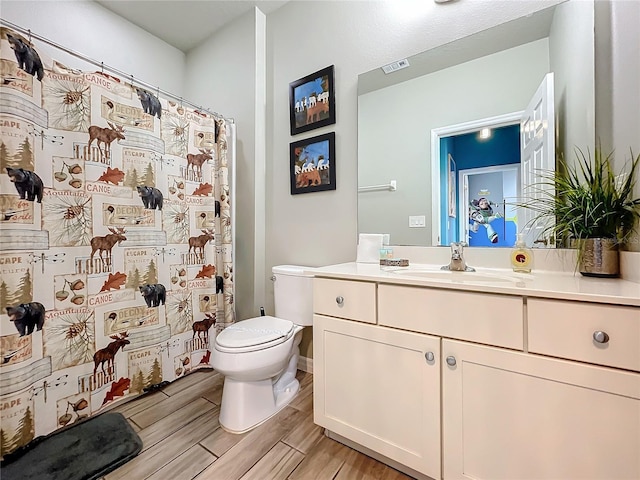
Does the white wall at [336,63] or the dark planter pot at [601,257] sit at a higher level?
the white wall at [336,63]

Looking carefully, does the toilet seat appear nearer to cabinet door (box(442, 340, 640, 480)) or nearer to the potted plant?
cabinet door (box(442, 340, 640, 480))

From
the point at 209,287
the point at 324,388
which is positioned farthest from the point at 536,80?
the point at 209,287

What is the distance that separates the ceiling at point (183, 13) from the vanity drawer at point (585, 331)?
8.20 ft

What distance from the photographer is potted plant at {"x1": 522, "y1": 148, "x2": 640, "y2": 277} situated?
0.99 m

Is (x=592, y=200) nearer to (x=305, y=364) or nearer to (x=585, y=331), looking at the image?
(x=585, y=331)

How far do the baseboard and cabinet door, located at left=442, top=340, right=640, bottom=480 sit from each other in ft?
3.58

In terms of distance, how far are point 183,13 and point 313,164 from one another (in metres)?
1.64

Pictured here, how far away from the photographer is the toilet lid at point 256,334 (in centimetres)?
136

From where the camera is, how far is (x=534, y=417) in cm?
83

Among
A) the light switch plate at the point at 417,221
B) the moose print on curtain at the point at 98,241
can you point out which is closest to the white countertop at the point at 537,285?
the light switch plate at the point at 417,221

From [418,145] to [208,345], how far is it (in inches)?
75.5

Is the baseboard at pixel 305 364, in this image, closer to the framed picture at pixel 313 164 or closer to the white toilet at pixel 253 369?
the white toilet at pixel 253 369

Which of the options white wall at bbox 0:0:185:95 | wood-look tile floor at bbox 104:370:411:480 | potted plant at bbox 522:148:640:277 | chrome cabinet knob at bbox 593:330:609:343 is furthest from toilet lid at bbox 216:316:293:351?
white wall at bbox 0:0:185:95

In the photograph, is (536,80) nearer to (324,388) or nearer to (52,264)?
(324,388)
